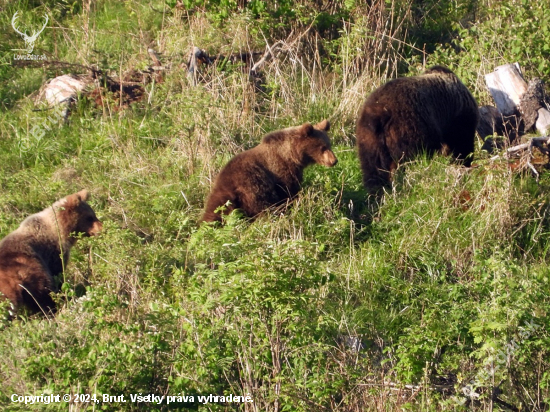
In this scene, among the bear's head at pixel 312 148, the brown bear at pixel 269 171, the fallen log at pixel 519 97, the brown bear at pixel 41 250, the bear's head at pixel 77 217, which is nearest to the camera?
the brown bear at pixel 41 250

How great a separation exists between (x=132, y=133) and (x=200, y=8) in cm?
300

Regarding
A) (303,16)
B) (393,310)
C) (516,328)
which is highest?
(303,16)


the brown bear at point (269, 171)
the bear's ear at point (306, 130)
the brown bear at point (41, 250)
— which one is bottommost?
the brown bear at point (41, 250)

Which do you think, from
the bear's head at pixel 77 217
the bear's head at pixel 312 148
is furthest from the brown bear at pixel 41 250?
the bear's head at pixel 312 148

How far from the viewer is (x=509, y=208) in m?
7.59

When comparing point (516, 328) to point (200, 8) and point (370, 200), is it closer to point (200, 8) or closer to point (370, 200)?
point (370, 200)

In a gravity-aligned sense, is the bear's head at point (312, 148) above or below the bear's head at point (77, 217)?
above

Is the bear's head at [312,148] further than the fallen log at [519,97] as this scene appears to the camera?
No

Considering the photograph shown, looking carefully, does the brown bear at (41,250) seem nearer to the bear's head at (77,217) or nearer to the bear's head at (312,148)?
the bear's head at (77,217)

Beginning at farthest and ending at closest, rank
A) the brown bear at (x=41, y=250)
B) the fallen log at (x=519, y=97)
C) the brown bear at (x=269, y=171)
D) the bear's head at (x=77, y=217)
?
the fallen log at (x=519, y=97)
the brown bear at (x=269, y=171)
the bear's head at (x=77, y=217)
the brown bear at (x=41, y=250)

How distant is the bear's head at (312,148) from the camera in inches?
336

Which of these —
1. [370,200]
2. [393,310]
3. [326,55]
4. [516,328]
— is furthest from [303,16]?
[516,328]

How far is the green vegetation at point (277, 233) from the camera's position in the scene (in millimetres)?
5297

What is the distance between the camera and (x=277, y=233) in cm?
766
